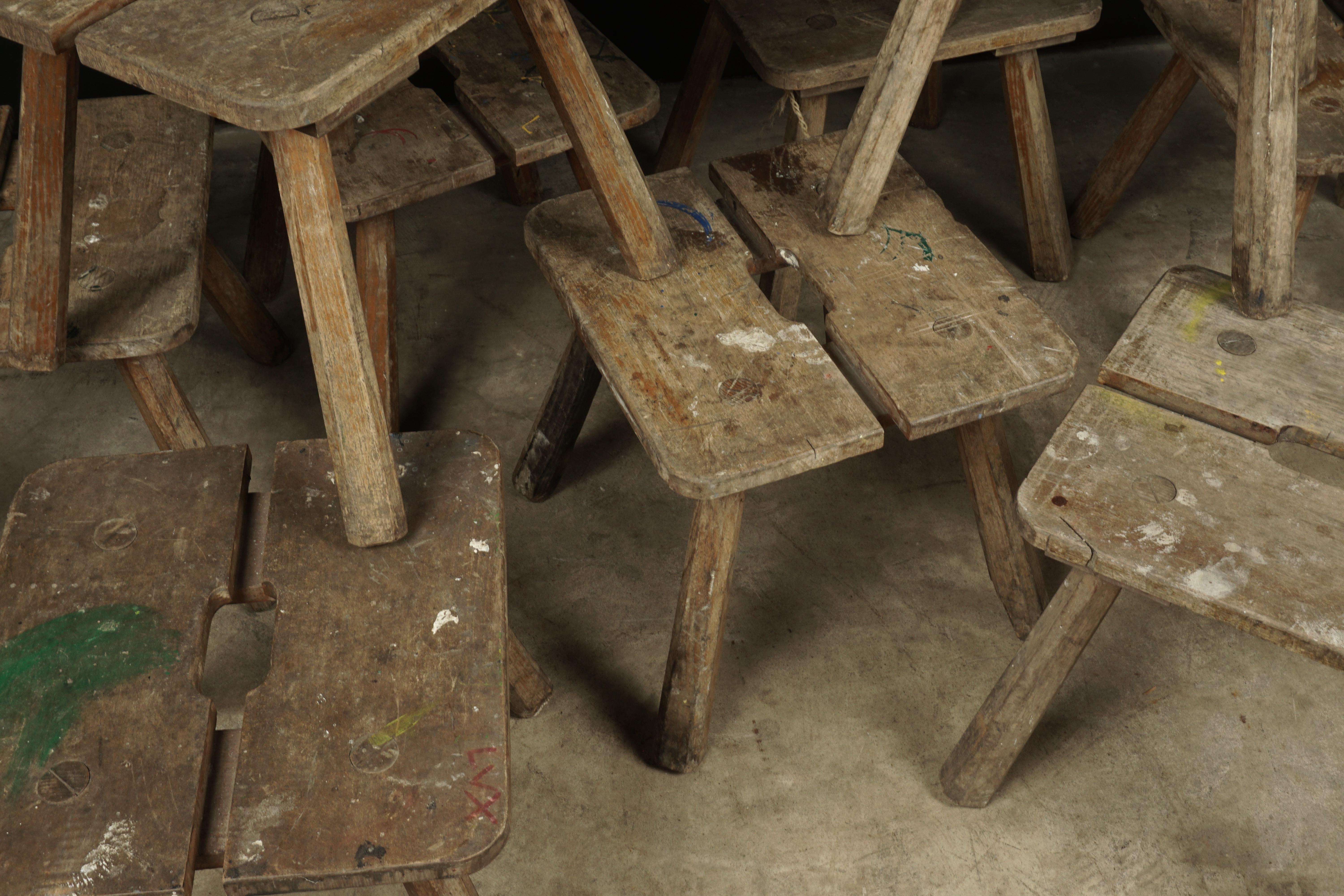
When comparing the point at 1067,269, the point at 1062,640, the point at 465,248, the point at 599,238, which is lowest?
the point at 465,248

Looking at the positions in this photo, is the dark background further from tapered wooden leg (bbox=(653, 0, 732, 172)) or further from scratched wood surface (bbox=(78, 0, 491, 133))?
scratched wood surface (bbox=(78, 0, 491, 133))

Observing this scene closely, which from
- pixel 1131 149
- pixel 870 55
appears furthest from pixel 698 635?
pixel 1131 149

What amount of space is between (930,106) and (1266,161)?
1726 mm

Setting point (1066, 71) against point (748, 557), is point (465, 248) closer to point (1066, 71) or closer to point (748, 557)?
point (748, 557)

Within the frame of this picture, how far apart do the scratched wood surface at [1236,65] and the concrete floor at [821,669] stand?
2.15 ft

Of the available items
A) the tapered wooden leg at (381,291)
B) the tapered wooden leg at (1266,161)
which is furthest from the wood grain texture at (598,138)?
the tapered wooden leg at (1266,161)

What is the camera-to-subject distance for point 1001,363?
1775 millimetres

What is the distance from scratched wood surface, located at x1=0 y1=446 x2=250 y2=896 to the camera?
128 centimetres

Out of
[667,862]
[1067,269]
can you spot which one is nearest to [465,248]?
[1067,269]

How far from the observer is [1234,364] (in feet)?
5.92

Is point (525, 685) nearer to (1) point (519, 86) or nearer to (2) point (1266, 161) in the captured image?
(1) point (519, 86)

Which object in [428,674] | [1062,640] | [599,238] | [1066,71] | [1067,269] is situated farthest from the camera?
[1066,71]

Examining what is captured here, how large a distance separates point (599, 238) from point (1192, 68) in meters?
1.52

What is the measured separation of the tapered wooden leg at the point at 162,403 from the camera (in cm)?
201
